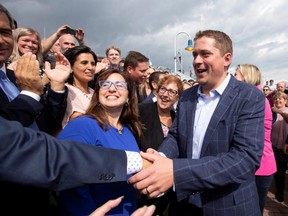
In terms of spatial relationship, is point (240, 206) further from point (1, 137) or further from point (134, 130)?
point (1, 137)

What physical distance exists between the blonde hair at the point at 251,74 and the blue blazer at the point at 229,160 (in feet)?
5.34

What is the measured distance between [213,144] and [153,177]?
2.14 ft

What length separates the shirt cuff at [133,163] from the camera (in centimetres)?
147

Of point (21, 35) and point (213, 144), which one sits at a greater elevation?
point (21, 35)

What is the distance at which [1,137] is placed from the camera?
3.06ft

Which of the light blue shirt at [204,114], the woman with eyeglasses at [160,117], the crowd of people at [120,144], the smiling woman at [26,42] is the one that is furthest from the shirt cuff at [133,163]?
the smiling woman at [26,42]

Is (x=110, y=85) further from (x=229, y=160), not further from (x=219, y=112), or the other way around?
(x=229, y=160)

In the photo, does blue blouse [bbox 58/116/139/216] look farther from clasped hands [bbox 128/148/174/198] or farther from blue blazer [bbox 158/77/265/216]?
blue blazer [bbox 158/77/265/216]

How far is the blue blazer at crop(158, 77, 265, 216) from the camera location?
1782mm

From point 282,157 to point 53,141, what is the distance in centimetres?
515

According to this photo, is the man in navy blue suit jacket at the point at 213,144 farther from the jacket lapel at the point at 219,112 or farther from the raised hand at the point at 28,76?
the raised hand at the point at 28,76

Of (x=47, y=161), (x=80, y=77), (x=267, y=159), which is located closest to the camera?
(x=47, y=161)

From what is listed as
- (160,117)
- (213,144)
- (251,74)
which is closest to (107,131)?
(213,144)

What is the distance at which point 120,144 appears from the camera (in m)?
1.96
